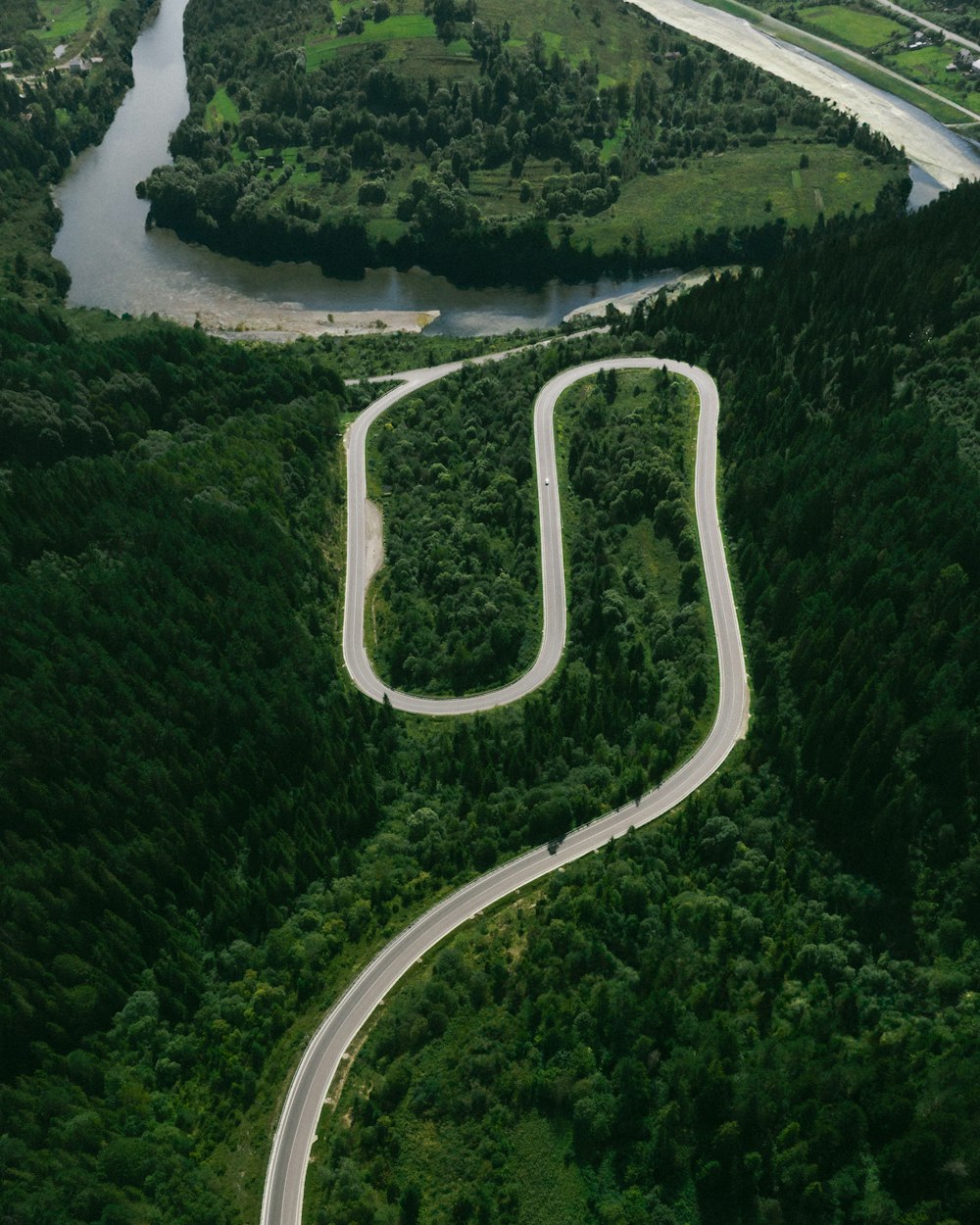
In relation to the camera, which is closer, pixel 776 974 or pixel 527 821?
pixel 776 974

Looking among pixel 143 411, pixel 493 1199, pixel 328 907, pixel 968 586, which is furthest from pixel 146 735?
pixel 968 586

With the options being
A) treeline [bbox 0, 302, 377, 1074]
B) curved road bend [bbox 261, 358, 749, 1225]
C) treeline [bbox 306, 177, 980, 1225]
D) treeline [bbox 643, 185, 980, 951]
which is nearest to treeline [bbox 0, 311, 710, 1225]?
treeline [bbox 0, 302, 377, 1074]

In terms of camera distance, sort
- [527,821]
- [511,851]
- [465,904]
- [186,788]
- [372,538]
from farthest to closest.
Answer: [372,538], [186,788], [527,821], [511,851], [465,904]

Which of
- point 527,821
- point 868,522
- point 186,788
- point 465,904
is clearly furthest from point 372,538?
point 868,522

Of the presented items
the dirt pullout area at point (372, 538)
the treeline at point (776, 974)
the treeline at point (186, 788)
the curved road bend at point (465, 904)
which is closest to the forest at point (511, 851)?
the treeline at point (776, 974)

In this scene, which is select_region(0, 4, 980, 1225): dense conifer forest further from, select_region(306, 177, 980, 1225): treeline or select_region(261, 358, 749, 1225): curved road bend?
select_region(261, 358, 749, 1225): curved road bend

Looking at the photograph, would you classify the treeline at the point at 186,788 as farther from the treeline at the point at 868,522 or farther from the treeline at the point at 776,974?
the treeline at the point at 868,522

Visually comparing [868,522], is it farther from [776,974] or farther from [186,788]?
[186,788]

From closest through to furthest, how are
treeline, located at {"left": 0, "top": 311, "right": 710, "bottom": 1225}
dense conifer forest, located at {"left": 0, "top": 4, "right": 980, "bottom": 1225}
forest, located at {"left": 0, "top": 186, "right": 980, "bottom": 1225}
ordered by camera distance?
forest, located at {"left": 0, "top": 186, "right": 980, "bottom": 1225}, dense conifer forest, located at {"left": 0, "top": 4, "right": 980, "bottom": 1225}, treeline, located at {"left": 0, "top": 311, "right": 710, "bottom": 1225}
